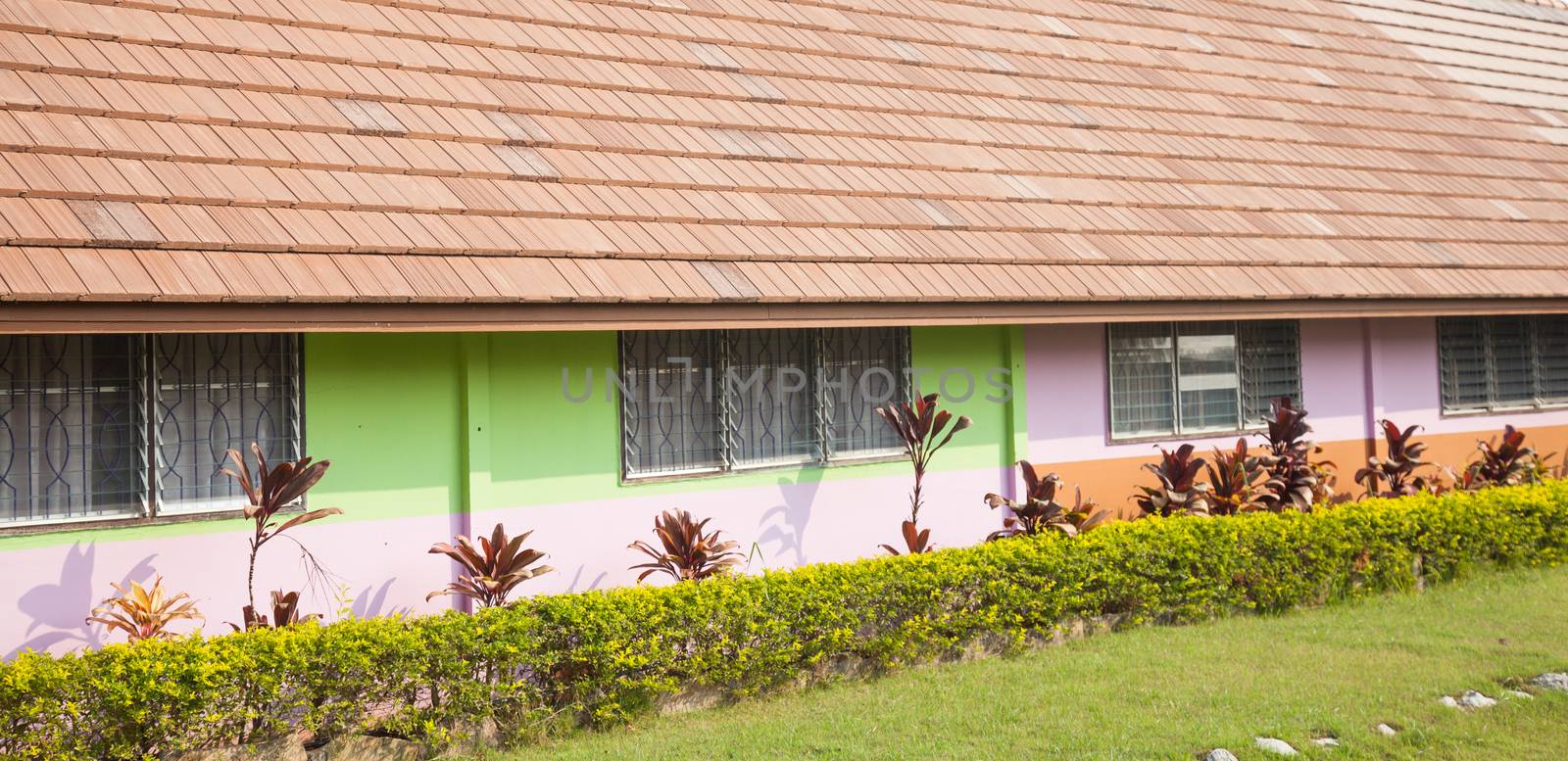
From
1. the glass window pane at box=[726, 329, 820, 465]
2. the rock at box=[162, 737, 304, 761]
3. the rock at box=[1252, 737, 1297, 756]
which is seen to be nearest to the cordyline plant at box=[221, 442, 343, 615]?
the rock at box=[162, 737, 304, 761]

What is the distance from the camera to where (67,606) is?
263 inches

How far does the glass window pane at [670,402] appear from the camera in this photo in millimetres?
8641

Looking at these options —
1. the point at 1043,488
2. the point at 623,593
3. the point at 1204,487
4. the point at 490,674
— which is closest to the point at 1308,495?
the point at 1204,487

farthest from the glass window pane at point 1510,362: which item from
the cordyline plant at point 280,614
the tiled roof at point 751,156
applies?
the cordyline plant at point 280,614

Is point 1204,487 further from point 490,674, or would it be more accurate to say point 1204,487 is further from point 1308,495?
point 490,674

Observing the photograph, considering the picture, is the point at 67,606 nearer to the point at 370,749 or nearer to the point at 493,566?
the point at 370,749

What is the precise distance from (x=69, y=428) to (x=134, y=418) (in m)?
0.32

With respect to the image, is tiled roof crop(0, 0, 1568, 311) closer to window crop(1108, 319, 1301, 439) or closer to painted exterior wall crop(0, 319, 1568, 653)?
painted exterior wall crop(0, 319, 1568, 653)

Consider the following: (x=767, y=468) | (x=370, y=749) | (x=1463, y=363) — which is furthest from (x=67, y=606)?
(x=1463, y=363)

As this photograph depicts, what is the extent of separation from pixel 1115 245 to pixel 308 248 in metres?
6.07

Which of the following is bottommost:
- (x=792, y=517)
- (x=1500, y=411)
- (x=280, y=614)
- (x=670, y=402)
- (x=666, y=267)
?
(x=280, y=614)

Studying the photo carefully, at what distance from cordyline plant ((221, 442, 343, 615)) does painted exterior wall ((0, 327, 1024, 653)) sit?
0.41m

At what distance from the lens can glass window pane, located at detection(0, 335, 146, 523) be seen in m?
6.74

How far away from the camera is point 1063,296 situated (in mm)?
A: 9422
